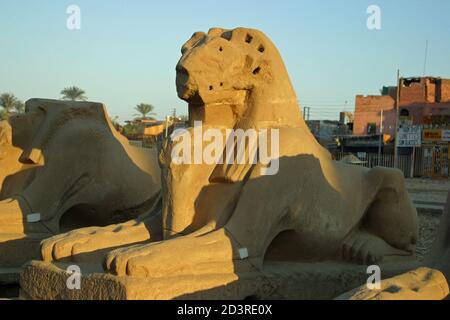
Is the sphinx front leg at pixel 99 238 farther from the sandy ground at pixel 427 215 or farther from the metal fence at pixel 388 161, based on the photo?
the metal fence at pixel 388 161

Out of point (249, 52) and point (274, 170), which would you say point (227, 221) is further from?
point (249, 52)

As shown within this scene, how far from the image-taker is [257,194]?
3.61 meters

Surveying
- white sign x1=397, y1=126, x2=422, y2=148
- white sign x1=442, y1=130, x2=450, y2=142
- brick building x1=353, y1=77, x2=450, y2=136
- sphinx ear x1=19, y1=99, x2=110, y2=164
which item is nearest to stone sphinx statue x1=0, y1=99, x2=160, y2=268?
sphinx ear x1=19, y1=99, x2=110, y2=164

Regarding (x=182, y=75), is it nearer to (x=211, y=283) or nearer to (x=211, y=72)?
(x=211, y=72)

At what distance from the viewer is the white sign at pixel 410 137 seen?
812 inches

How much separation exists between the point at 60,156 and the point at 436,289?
3.80m

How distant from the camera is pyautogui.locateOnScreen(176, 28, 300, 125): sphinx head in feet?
12.7

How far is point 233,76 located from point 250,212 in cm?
93

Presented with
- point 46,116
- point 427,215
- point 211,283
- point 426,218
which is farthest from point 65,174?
point 427,215

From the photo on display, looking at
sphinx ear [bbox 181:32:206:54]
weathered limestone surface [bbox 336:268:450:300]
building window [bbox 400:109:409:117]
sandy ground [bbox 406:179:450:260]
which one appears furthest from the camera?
building window [bbox 400:109:409:117]

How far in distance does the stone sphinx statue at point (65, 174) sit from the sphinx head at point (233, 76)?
5.66 feet

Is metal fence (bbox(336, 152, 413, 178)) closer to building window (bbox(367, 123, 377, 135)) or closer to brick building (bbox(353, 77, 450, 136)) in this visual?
brick building (bbox(353, 77, 450, 136))

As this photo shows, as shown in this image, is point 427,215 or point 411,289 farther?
point 427,215

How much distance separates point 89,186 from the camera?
550cm
